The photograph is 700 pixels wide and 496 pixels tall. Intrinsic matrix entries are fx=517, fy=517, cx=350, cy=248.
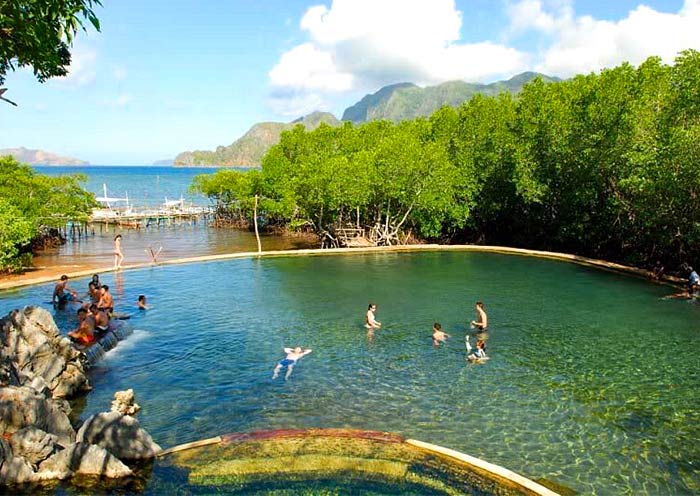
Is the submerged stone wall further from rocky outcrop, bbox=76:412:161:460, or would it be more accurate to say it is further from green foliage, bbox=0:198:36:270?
green foliage, bbox=0:198:36:270

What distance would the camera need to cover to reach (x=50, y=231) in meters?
47.5

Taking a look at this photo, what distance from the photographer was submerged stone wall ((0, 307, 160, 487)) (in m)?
9.03

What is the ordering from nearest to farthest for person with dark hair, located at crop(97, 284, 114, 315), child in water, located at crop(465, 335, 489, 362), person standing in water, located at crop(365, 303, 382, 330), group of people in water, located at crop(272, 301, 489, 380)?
1. group of people in water, located at crop(272, 301, 489, 380)
2. child in water, located at crop(465, 335, 489, 362)
3. person standing in water, located at crop(365, 303, 382, 330)
4. person with dark hair, located at crop(97, 284, 114, 315)

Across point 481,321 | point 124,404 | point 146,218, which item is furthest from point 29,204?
point 481,321

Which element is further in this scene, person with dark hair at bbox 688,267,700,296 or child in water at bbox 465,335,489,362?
person with dark hair at bbox 688,267,700,296

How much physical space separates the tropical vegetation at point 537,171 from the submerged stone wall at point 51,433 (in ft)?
79.8

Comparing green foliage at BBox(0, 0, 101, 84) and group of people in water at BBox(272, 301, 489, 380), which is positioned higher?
green foliage at BBox(0, 0, 101, 84)

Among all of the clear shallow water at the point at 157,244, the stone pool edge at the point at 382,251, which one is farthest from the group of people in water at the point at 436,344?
the clear shallow water at the point at 157,244

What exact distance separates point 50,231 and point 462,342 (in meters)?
43.6

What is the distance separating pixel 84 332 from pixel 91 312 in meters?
1.37

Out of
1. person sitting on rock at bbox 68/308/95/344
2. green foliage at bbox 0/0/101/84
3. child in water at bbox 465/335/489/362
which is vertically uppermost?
green foliage at bbox 0/0/101/84

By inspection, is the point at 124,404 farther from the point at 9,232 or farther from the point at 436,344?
the point at 9,232

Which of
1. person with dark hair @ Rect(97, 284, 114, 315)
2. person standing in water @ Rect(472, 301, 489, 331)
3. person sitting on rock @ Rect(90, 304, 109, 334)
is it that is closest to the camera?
person sitting on rock @ Rect(90, 304, 109, 334)

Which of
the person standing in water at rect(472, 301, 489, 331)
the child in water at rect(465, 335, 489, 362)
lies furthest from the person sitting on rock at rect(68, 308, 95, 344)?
the person standing in water at rect(472, 301, 489, 331)
